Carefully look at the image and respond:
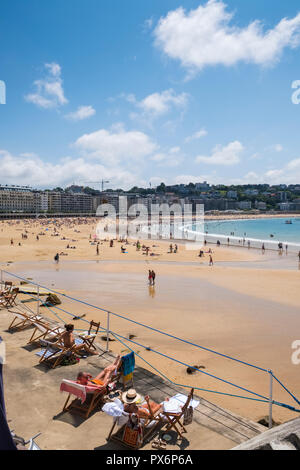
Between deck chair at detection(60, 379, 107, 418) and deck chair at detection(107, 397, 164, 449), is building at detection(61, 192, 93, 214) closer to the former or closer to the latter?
deck chair at detection(60, 379, 107, 418)

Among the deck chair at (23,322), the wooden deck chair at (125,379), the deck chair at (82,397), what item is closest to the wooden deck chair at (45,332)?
the deck chair at (23,322)

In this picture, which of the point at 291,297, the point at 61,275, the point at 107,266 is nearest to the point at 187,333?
the point at 291,297

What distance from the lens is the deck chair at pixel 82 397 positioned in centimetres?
475

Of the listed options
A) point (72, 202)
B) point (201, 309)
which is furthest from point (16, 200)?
point (201, 309)

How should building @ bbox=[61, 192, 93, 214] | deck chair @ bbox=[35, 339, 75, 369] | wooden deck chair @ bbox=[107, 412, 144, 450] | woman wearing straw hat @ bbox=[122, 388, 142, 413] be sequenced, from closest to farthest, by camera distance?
wooden deck chair @ bbox=[107, 412, 144, 450] → woman wearing straw hat @ bbox=[122, 388, 142, 413] → deck chair @ bbox=[35, 339, 75, 369] → building @ bbox=[61, 192, 93, 214]

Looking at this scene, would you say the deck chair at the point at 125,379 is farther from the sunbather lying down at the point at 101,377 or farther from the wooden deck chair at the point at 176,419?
the wooden deck chair at the point at 176,419

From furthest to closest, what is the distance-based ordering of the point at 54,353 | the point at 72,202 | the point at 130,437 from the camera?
the point at 72,202 < the point at 54,353 < the point at 130,437

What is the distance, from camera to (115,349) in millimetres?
8688

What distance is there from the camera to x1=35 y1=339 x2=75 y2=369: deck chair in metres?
6.37

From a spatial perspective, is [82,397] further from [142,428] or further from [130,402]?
[142,428]

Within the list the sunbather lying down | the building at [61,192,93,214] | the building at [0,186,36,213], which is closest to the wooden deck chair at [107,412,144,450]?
the sunbather lying down

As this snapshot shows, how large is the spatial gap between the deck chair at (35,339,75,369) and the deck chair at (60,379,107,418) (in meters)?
1.49

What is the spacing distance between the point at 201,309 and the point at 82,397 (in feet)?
30.6

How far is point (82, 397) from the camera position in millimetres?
4734
